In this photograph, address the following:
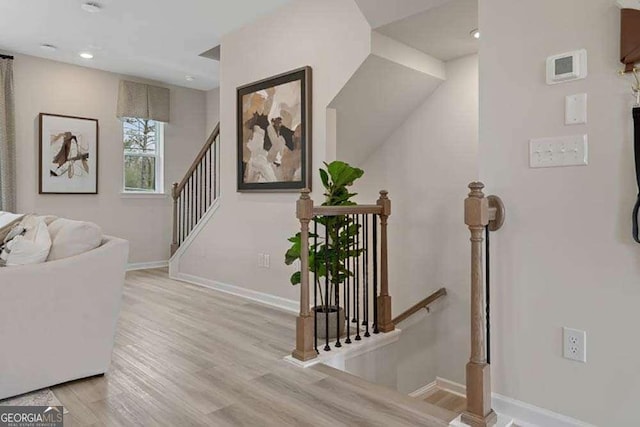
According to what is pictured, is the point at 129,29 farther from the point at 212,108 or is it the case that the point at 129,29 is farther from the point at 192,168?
the point at 212,108

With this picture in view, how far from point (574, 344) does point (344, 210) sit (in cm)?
146

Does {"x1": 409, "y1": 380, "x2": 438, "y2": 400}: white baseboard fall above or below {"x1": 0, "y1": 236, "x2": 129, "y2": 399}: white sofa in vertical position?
below

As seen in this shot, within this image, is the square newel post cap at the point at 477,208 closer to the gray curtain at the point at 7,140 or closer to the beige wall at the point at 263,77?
the beige wall at the point at 263,77

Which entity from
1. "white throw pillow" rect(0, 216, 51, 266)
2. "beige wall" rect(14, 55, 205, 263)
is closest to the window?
"beige wall" rect(14, 55, 205, 263)

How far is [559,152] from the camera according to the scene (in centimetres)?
182

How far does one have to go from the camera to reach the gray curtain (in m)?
4.93

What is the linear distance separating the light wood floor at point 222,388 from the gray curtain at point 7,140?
2781 millimetres

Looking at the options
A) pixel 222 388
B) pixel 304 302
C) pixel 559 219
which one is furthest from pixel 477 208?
pixel 222 388

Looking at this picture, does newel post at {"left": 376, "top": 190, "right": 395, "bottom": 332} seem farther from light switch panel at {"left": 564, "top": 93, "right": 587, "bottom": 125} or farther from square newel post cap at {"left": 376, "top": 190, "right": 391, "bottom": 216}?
light switch panel at {"left": 564, "top": 93, "right": 587, "bottom": 125}

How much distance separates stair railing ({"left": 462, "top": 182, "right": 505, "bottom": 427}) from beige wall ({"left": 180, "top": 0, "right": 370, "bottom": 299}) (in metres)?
1.77

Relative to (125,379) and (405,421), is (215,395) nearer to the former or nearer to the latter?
(125,379)

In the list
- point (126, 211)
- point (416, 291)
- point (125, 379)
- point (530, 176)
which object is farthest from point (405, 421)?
point (126, 211)

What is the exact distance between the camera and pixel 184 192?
571 cm

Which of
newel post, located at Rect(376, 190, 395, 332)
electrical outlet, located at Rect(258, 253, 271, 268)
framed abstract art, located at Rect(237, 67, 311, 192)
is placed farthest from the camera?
electrical outlet, located at Rect(258, 253, 271, 268)
